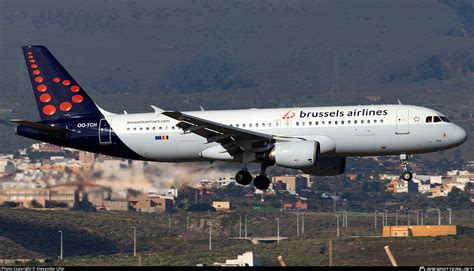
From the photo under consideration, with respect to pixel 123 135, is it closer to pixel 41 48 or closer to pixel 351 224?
pixel 41 48

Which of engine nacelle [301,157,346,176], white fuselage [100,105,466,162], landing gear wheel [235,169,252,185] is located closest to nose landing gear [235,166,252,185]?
landing gear wheel [235,169,252,185]

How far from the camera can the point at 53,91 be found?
78.1 m

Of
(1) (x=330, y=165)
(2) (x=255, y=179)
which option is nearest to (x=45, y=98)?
(2) (x=255, y=179)

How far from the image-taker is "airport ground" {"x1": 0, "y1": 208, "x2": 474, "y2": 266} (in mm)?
97562

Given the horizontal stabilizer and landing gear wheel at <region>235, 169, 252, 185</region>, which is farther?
the horizontal stabilizer

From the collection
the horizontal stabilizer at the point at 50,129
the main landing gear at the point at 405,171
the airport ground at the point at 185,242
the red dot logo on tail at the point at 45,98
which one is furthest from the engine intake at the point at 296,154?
the airport ground at the point at 185,242

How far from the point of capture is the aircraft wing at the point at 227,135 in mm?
69438

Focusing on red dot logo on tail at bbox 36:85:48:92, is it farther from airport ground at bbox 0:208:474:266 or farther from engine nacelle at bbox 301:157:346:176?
airport ground at bbox 0:208:474:266

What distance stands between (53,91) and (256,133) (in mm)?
14261

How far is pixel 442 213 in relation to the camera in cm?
16025

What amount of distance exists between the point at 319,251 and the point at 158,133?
33.7m

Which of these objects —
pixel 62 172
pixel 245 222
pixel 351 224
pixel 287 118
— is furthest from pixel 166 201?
pixel 287 118

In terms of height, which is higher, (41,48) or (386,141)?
(41,48)

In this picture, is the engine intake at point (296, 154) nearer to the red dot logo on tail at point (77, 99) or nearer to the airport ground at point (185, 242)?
the red dot logo on tail at point (77, 99)
